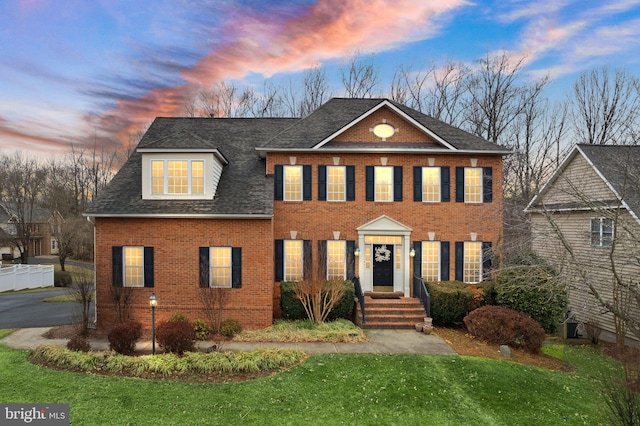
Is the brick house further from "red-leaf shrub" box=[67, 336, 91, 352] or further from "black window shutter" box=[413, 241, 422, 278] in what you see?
"red-leaf shrub" box=[67, 336, 91, 352]

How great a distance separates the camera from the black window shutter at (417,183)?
1525 centimetres

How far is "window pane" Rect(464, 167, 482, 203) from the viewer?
15.3m

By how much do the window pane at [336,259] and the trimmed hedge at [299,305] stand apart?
58.4 inches

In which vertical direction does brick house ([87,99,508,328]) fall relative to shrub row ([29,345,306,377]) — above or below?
above

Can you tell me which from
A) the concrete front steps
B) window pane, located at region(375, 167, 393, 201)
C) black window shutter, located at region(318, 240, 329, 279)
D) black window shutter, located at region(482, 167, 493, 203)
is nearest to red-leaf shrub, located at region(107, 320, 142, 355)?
black window shutter, located at region(318, 240, 329, 279)

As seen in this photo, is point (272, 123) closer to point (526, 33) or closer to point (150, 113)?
point (150, 113)

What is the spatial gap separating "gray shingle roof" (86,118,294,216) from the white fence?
17550 mm

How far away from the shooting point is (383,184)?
15.3m

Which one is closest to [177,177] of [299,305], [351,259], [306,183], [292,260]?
[306,183]

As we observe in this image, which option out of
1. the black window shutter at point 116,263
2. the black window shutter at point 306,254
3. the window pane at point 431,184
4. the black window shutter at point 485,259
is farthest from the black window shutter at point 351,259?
the black window shutter at point 116,263

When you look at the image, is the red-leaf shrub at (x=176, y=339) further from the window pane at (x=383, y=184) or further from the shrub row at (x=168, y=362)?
the window pane at (x=383, y=184)

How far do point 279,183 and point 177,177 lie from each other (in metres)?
4.20

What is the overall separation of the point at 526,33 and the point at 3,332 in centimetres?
2854

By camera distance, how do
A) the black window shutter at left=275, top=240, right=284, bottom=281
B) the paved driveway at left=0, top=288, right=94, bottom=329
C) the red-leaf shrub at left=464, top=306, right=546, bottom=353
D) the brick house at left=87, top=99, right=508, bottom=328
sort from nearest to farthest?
the red-leaf shrub at left=464, top=306, right=546, bottom=353, the paved driveway at left=0, top=288, right=94, bottom=329, the black window shutter at left=275, top=240, right=284, bottom=281, the brick house at left=87, top=99, right=508, bottom=328
